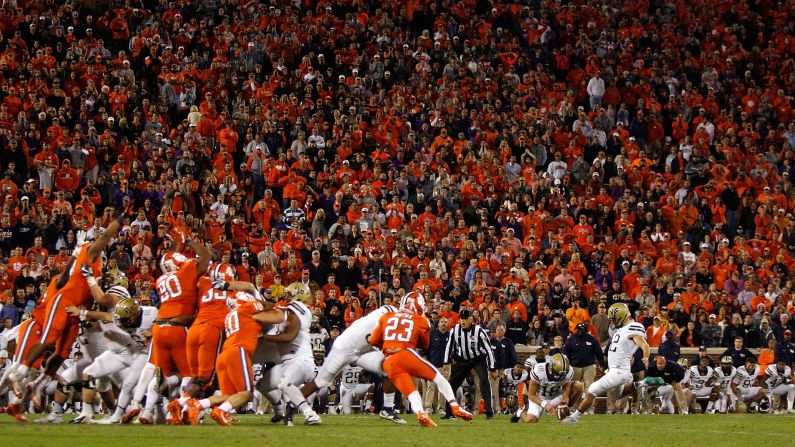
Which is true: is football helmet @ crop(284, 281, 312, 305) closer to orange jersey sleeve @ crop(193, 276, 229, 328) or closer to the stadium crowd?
orange jersey sleeve @ crop(193, 276, 229, 328)

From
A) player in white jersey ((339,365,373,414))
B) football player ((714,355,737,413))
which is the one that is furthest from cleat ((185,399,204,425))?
football player ((714,355,737,413))

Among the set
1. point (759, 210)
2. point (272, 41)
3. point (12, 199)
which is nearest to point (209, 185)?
point (12, 199)

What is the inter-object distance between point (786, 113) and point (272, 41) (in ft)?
41.1

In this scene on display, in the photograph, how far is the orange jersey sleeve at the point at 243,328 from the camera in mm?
13750

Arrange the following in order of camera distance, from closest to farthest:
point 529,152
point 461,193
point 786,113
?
point 461,193 → point 529,152 → point 786,113

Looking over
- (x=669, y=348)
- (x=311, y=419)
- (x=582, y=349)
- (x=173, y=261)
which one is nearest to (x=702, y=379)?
(x=669, y=348)

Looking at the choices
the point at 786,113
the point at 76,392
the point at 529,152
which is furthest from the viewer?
the point at 786,113

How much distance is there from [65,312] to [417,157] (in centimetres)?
1291

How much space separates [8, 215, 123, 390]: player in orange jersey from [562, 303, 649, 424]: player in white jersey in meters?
6.26

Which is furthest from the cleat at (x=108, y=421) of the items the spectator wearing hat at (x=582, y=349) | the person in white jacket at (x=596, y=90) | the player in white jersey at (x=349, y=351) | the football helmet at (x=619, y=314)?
the person in white jacket at (x=596, y=90)

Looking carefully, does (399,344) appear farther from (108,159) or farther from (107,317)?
(108,159)

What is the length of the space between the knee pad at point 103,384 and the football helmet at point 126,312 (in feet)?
2.24

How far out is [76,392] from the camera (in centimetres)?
1869

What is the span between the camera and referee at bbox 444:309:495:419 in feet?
59.2
